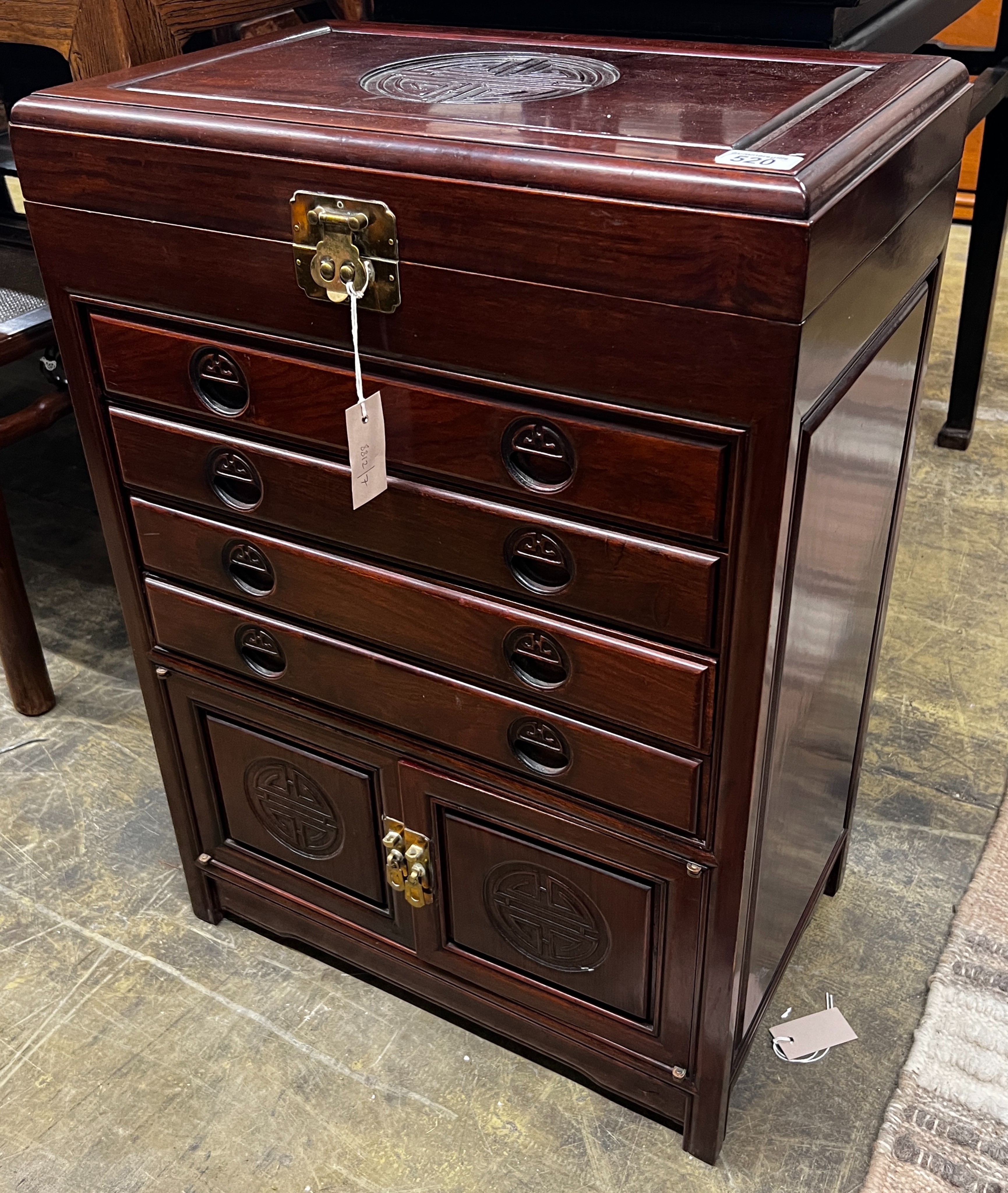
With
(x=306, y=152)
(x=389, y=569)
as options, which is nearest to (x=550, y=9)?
(x=306, y=152)

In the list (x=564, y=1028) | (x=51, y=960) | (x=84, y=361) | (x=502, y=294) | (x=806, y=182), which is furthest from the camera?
(x=51, y=960)

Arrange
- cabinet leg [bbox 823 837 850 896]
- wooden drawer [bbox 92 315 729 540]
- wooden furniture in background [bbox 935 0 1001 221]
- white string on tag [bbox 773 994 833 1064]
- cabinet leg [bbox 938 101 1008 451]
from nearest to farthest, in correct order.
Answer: wooden drawer [bbox 92 315 729 540], white string on tag [bbox 773 994 833 1064], cabinet leg [bbox 823 837 850 896], cabinet leg [bbox 938 101 1008 451], wooden furniture in background [bbox 935 0 1001 221]

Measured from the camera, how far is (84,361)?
3.56 ft

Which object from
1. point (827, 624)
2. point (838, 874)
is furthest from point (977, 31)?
point (827, 624)

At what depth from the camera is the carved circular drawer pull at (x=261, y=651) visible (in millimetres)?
1147

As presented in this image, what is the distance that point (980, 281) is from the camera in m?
2.39

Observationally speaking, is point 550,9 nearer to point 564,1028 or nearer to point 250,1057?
point 564,1028

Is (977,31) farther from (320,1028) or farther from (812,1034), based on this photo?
(320,1028)

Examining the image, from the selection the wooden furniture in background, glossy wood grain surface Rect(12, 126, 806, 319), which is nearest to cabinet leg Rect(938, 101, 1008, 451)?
the wooden furniture in background

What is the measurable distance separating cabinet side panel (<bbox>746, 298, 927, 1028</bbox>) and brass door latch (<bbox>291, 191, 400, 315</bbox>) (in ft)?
1.09

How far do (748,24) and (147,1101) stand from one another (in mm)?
1296

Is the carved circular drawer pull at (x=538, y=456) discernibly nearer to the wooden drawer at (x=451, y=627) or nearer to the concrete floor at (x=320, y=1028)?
the wooden drawer at (x=451, y=627)

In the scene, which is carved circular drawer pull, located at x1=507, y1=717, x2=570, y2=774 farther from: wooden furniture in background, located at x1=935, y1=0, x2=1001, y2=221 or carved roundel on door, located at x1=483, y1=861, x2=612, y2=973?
wooden furniture in background, located at x1=935, y1=0, x2=1001, y2=221

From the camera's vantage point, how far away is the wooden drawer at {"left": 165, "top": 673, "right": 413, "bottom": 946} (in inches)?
47.4
